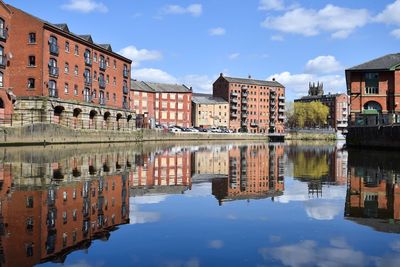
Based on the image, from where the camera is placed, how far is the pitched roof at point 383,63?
185 feet

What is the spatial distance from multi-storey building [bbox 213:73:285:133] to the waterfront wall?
98.6m

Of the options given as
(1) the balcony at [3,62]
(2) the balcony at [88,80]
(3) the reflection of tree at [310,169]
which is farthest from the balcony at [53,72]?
(3) the reflection of tree at [310,169]

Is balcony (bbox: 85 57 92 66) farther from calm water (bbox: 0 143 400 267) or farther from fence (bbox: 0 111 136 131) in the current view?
calm water (bbox: 0 143 400 267)

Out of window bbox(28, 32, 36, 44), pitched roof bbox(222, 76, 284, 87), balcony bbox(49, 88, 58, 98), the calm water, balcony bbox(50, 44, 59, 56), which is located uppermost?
pitched roof bbox(222, 76, 284, 87)

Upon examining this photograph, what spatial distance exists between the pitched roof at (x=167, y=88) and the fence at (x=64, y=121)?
57156 mm

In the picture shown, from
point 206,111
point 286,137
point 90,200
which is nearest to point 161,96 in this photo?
point 206,111

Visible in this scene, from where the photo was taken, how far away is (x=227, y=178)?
19656 millimetres

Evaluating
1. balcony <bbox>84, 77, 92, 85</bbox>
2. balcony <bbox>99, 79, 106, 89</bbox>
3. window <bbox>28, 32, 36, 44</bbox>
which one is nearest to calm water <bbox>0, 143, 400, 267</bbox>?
window <bbox>28, 32, 36, 44</bbox>

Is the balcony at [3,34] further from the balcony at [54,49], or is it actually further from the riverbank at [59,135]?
the riverbank at [59,135]

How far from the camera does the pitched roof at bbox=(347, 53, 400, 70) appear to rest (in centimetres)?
5624

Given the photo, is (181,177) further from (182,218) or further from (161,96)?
(161,96)

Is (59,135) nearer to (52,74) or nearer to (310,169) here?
(52,74)

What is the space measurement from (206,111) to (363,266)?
142382mm

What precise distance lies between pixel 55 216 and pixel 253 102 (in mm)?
152016
